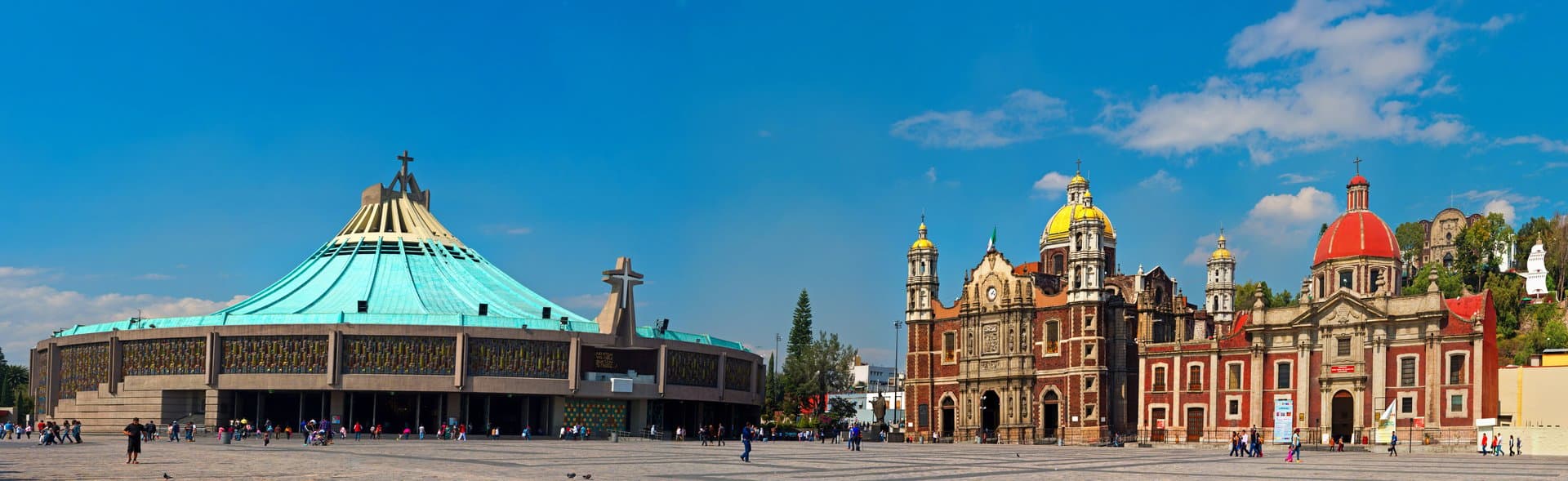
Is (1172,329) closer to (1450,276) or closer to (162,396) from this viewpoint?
(1450,276)

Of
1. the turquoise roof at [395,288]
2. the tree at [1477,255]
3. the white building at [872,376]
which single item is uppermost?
the tree at [1477,255]

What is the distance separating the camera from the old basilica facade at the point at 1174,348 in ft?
226

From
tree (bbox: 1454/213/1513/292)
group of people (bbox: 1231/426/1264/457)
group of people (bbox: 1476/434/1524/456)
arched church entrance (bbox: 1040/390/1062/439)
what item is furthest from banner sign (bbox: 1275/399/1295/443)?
tree (bbox: 1454/213/1513/292)

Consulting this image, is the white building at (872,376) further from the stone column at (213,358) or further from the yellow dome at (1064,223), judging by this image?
the stone column at (213,358)

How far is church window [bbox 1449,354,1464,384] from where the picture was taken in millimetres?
66750

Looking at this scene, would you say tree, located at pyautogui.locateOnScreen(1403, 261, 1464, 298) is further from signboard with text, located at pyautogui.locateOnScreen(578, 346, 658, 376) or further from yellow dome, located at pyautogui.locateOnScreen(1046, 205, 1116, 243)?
signboard with text, located at pyautogui.locateOnScreen(578, 346, 658, 376)

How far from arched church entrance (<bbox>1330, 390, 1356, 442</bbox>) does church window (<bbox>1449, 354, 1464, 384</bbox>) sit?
582 cm

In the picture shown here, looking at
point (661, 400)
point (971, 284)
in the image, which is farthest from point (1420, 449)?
point (661, 400)

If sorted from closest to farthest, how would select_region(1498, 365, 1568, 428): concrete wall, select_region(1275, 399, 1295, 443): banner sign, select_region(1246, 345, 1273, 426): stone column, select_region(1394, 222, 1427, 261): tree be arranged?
select_region(1498, 365, 1568, 428): concrete wall
select_region(1275, 399, 1295, 443): banner sign
select_region(1246, 345, 1273, 426): stone column
select_region(1394, 222, 1427, 261): tree

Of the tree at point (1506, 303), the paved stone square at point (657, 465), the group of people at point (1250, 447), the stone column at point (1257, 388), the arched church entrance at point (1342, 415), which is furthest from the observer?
the tree at point (1506, 303)

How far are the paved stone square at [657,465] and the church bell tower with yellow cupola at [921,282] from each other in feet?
134

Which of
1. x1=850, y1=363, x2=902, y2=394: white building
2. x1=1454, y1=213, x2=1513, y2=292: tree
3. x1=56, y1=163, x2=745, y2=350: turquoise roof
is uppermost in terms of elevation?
x1=1454, y1=213, x2=1513, y2=292: tree

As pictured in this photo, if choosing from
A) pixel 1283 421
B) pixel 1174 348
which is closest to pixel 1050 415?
pixel 1174 348

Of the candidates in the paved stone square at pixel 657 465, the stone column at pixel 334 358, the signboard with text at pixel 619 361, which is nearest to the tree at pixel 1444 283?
the signboard with text at pixel 619 361
